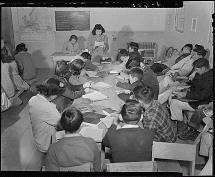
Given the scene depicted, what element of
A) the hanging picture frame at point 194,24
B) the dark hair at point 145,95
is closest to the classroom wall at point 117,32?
the hanging picture frame at point 194,24

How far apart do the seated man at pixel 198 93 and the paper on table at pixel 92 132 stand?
1.20 m

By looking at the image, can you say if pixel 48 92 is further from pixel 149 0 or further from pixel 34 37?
pixel 34 37

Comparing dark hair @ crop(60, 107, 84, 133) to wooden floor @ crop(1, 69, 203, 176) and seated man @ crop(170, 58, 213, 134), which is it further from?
seated man @ crop(170, 58, 213, 134)

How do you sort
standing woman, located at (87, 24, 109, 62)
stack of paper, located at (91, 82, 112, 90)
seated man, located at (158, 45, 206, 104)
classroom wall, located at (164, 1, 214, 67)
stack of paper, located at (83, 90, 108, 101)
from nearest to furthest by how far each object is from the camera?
stack of paper, located at (83, 90, 108, 101), stack of paper, located at (91, 82, 112, 90), seated man, located at (158, 45, 206, 104), classroom wall, located at (164, 1, 214, 67), standing woman, located at (87, 24, 109, 62)

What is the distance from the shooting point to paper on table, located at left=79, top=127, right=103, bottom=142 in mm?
1662

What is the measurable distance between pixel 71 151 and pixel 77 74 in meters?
1.54

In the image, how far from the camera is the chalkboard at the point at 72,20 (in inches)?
221

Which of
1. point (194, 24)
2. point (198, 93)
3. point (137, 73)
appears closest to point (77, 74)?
point (137, 73)

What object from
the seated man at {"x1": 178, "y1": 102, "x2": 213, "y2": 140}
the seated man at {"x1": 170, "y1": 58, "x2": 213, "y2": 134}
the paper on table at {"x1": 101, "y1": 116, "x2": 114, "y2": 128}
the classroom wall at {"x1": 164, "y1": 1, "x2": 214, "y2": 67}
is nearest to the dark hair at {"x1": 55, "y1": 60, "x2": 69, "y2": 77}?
the paper on table at {"x1": 101, "y1": 116, "x2": 114, "y2": 128}

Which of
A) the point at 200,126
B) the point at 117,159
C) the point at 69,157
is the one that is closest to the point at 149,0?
the point at 69,157

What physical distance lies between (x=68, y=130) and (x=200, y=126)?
1.47m

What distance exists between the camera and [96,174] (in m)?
0.61

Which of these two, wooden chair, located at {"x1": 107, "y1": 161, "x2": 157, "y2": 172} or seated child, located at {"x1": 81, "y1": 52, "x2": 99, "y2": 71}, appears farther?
seated child, located at {"x1": 81, "y1": 52, "x2": 99, "y2": 71}

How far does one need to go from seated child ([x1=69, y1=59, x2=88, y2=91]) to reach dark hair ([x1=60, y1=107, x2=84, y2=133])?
Answer: 1.26 metres
